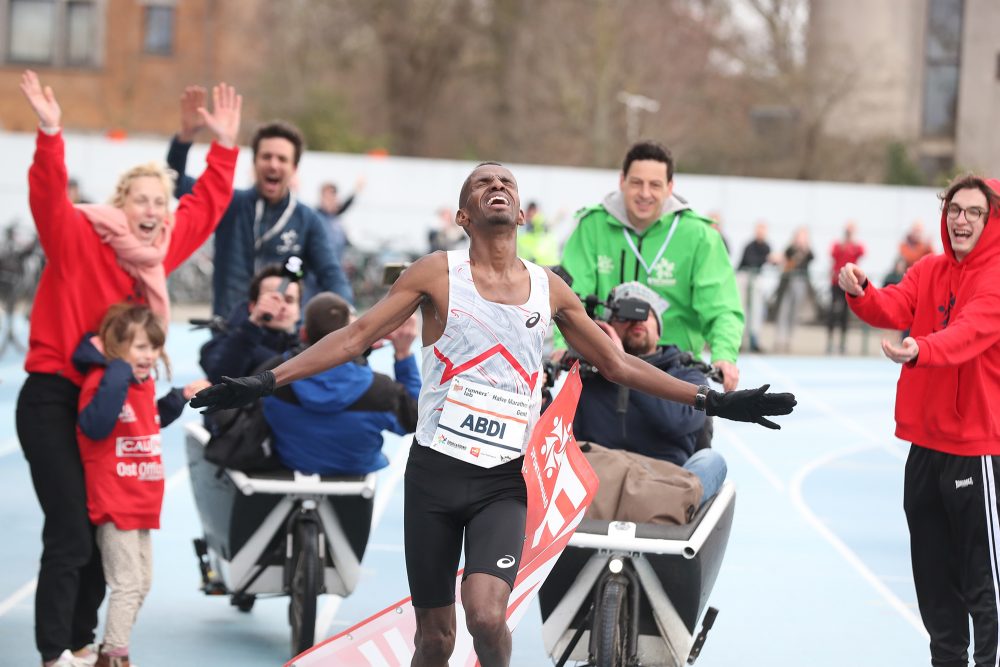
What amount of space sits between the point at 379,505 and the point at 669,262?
4322mm

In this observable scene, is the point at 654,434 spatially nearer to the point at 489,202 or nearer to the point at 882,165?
the point at 489,202

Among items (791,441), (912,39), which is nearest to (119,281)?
(791,441)

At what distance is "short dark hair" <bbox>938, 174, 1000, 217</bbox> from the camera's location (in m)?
5.71

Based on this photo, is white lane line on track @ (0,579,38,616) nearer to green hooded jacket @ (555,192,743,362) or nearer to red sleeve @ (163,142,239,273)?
red sleeve @ (163,142,239,273)

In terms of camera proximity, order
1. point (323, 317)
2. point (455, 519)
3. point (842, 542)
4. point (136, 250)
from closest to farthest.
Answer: point (455, 519) → point (136, 250) → point (323, 317) → point (842, 542)

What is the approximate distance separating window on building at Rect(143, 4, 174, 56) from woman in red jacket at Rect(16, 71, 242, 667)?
40.8 metres

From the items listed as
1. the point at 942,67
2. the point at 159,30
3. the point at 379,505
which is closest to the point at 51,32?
the point at 159,30

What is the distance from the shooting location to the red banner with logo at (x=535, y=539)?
508 centimetres

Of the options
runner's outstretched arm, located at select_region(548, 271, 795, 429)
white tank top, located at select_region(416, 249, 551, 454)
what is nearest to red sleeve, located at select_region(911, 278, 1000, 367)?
runner's outstretched arm, located at select_region(548, 271, 795, 429)

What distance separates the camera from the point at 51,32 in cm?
4562

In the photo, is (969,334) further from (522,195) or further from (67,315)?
(522,195)

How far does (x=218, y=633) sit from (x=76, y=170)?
25.5 metres

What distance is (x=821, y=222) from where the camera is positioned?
111ft

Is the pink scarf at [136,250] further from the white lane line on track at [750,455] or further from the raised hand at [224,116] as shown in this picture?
the white lane line on track at [750,455]
